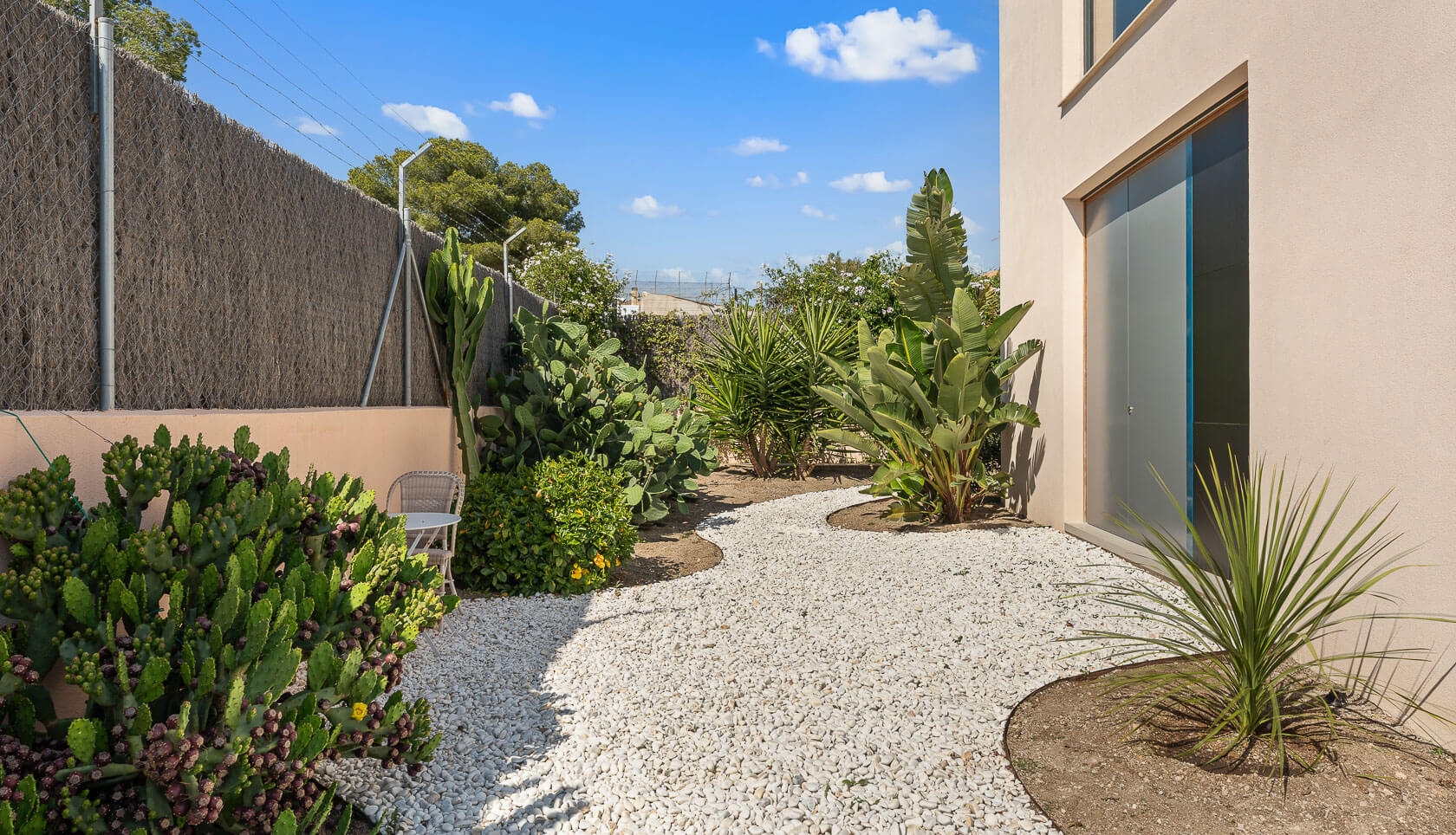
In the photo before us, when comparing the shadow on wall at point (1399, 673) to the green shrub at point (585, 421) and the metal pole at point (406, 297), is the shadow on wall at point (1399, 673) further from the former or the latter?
the metal pole at point (406, 297)

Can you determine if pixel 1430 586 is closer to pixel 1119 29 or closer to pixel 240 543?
pixel 240 543

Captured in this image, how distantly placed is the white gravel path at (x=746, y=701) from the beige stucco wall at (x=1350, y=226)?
136cm

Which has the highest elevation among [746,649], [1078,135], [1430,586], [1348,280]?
[1078,135]

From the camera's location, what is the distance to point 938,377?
6758mm

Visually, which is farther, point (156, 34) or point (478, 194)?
point (478, 194)

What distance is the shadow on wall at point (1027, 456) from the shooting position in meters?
6.86

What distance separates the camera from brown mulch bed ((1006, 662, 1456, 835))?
7.30 feet

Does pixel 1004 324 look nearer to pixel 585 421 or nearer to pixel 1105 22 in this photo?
pixel 1105 22

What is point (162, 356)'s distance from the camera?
3.08 m

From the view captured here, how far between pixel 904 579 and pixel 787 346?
5.63 metres

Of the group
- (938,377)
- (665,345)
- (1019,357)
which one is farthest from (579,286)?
(1019,357)

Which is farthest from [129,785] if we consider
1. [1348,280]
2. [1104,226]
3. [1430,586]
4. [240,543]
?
[1104,226]

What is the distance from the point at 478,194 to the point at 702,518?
1856cm

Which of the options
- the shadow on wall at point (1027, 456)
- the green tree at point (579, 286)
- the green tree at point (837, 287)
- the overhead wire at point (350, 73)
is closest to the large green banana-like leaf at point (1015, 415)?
the shadow on wall at point (1027, 456)
